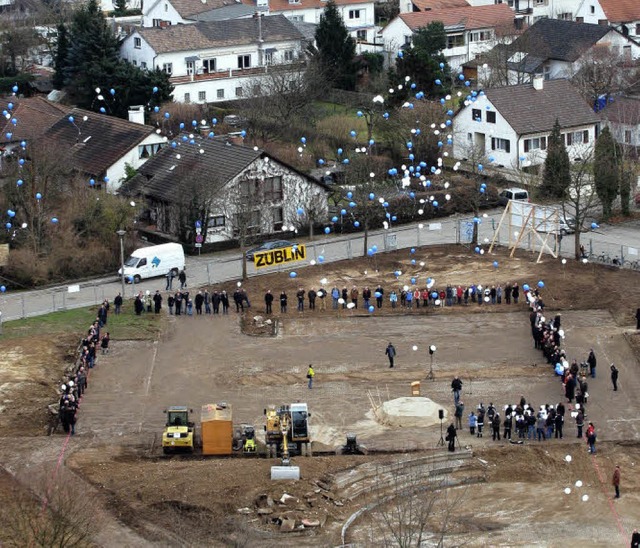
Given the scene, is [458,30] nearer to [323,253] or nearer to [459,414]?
[323,253]

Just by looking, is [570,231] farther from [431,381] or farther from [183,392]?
[183,392]

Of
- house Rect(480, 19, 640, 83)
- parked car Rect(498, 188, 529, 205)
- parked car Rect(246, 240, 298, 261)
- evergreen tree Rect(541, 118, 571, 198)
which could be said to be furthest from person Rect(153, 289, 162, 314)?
house Rect(480, 19, 640, 83)

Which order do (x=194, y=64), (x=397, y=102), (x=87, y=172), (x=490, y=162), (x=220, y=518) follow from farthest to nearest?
(x=194, y=64), (x=397, y=102), (x=490, y=162), (x=87, y=172), (x=220, y=518)

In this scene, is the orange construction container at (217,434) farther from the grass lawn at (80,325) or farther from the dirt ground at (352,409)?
the grass lawn at (80,325)

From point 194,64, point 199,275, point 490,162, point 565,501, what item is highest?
point 194,64

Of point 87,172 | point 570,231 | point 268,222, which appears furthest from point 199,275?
point 570,231

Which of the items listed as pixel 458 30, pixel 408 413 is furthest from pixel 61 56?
pixel 408 413
